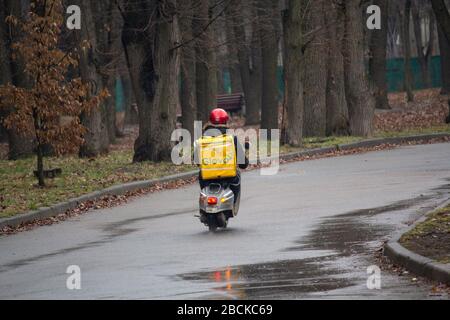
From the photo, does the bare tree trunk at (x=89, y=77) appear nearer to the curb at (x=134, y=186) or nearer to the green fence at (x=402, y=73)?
the curb at (x=134, y=186)

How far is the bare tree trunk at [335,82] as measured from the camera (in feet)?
120

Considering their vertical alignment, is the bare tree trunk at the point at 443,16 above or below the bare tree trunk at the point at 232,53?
above

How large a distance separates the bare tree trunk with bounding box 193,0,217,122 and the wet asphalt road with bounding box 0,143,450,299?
1199 centimetres

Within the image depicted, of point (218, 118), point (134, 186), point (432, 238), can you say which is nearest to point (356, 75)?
point (134, 186)

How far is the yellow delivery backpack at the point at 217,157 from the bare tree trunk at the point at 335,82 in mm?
19821

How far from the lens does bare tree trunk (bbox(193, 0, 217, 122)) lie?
35844 millimetres

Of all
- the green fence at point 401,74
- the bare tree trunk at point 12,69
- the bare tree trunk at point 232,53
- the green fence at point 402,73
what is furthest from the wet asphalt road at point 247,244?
the green fence at point 402,73

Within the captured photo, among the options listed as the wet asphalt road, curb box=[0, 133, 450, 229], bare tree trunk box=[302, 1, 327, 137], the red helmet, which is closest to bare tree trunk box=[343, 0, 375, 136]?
bare tree trunk box=[302, 1, 327, 137]

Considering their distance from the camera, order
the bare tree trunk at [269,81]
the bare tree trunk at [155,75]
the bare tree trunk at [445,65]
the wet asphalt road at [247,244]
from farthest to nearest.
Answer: the bare tree trunk at [445,65] < the bare tree trunk at [269,81] < the bare tree trunk at [155,75] < the wet asphalt road at [247,244]

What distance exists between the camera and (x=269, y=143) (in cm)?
3538

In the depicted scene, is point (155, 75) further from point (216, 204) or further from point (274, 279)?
point (274, 279)

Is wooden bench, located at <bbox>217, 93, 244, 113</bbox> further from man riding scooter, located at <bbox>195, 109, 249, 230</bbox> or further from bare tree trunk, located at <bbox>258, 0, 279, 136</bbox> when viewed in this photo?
man riding scooter, located at <bbox>195, 109, 249, 230</bbox>

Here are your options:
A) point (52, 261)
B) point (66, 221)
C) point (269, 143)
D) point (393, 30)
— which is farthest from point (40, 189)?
point (393, 30)
